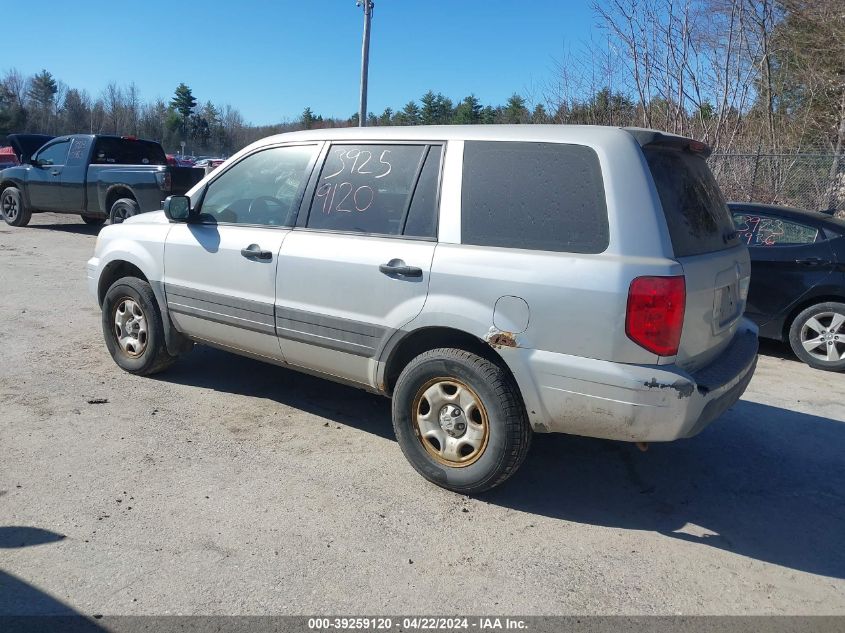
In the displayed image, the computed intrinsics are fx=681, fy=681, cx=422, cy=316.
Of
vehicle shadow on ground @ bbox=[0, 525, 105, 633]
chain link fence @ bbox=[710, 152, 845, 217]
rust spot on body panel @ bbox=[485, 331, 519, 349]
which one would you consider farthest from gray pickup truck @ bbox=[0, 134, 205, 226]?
chain link fence @ bbox=[710, 152, 845, 217]

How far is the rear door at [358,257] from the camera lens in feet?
12.5

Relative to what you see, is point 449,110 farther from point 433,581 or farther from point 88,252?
point 433,581

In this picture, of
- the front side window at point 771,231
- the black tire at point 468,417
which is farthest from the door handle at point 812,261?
the black tire at point 468,417

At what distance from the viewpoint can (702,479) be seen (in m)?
4.11

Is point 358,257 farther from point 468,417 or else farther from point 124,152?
point 124,152

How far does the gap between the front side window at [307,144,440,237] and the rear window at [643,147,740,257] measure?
1.20m

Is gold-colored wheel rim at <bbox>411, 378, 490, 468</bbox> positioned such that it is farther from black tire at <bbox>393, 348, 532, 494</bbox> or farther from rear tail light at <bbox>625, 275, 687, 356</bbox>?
rear tail light at <bbox>625, 275, 687, 356</bbox>

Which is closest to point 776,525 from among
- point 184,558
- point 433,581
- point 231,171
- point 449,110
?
point 433,581

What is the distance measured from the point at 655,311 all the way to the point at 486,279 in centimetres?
83

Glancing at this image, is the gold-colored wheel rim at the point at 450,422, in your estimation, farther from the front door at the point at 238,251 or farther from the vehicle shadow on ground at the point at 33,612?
the vehicle shadow on ground at the point at 33,612

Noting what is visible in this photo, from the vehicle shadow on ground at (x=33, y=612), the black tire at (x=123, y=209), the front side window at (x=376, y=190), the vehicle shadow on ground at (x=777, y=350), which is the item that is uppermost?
the front side window at (x=376, y=190)

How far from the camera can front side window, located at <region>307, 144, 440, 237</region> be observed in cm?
385

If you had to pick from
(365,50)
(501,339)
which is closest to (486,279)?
(501,339)

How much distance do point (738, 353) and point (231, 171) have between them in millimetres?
3507
